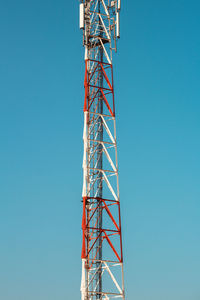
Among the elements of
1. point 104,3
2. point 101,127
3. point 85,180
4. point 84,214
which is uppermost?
point 104,3

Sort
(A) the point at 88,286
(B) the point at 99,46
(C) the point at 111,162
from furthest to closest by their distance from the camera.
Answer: (B) the point at 99,46, (C) the point at 111,162, (A) the point at 88,286

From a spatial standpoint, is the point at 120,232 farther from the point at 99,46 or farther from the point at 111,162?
the point at 99,46

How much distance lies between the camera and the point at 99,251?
6819cm

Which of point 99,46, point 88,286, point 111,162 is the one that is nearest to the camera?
point 88,286

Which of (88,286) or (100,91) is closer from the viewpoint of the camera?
(88,286)

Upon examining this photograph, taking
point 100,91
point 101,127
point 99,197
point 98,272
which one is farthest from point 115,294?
point 100,91

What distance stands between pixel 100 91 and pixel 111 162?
10.1 meters

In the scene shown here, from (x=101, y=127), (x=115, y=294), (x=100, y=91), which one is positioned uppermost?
(x=100, y=91)

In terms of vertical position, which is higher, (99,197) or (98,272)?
(99,197)

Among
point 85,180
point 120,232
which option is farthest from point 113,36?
point 120,232

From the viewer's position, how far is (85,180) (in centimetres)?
7025

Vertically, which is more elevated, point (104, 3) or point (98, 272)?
point (104, 3)

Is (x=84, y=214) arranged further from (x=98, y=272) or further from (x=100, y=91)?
(x=100, y=91)

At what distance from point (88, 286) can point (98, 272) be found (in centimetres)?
219
